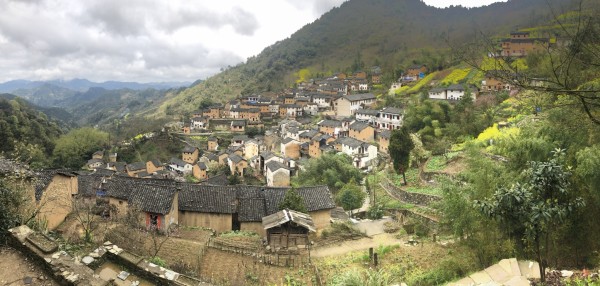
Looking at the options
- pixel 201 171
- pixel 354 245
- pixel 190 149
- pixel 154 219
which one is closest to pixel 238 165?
pixel 201 171

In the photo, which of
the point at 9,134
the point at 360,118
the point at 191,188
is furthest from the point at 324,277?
the point at 9,134

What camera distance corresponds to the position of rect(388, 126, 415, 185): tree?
26.9m

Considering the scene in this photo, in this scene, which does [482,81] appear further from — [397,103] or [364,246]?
[364,246]

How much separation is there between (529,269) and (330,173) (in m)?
25.1

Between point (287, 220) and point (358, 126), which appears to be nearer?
point (287, 220)

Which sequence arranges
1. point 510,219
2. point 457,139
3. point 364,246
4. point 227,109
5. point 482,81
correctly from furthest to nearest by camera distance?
point 227,109 < point 482,81 < point 457,139 < point 364,246 < point 510,219

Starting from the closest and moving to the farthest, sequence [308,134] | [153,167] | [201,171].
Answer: [308,134]
[201,171]
[153,167]

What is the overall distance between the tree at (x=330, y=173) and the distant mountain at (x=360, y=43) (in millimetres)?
43281

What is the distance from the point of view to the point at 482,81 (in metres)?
52.4

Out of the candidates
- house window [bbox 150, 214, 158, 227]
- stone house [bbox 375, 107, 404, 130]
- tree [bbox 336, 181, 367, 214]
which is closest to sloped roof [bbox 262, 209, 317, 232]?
house window [bbox 150, 214, 158, 227]

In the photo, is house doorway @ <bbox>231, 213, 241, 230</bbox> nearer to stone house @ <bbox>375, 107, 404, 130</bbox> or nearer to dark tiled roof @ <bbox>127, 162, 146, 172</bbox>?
stone house @ <bbox>375, 107, 404, 130</bbox>

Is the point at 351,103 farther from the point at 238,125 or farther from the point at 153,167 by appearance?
the point at 153,167

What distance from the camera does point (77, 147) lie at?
62.3m

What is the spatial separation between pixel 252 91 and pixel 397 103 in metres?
50.9
